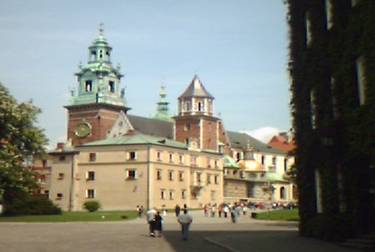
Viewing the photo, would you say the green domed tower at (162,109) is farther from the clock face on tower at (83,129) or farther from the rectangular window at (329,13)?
the rectangular window at (329,13)

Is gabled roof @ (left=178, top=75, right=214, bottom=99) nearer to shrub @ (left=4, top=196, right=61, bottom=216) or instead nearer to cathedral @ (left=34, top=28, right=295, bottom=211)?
cathedral @ (left=34, top=28, right=295, bottom=211)

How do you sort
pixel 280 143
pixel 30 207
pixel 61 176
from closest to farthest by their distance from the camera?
pixel 30 207
pixel 61 176
pixel 280 143

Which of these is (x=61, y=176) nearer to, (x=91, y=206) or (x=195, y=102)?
(x=91, y=206)

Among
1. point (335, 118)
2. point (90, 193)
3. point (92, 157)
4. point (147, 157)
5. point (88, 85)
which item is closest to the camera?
point (335, 118)

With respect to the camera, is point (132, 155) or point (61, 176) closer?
point (132, 155)

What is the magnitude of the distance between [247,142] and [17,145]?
299 feet

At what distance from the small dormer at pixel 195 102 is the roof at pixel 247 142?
22.4m

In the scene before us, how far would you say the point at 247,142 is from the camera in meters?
137

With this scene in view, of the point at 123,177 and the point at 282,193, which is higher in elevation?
the point at 123,177

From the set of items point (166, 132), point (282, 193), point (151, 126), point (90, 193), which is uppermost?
point (151, 126)

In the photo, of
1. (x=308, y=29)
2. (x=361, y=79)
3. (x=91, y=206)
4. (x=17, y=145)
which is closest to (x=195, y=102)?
(x=91, y=206)

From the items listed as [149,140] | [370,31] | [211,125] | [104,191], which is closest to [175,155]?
[149,140]

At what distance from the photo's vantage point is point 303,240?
24.2m

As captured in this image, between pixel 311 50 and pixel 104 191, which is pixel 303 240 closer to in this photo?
pixel 311 50
